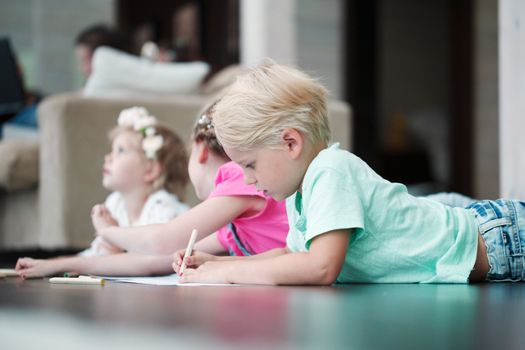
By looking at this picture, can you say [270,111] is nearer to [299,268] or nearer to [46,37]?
[299,268]

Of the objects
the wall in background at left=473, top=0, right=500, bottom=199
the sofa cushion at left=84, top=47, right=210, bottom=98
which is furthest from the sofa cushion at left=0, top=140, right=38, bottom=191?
the wall in background at left=473, top=0, right=500, bottom=199

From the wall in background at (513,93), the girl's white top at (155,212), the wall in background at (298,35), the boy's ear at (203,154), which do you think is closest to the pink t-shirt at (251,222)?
the boy's ear at (203,154)

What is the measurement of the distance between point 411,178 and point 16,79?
384 centimetres

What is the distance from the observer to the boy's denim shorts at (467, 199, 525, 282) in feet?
5.09

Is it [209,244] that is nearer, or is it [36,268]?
[36,268]

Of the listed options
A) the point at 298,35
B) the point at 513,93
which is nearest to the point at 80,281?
the point at 513,93

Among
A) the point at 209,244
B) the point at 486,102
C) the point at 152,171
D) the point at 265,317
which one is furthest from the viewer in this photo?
the point at 486,102

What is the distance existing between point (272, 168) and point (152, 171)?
3.17 feet

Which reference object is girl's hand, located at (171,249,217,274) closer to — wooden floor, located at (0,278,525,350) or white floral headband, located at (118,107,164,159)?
A: wooden floor, located at (0,278,525,350)

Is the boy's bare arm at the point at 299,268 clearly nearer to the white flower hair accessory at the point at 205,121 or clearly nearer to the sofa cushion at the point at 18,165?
the white flower hair accessory at the point at 205,121

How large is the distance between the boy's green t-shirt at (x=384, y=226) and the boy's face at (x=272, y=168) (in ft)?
0.11

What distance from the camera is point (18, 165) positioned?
3186mm

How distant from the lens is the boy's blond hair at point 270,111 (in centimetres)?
144

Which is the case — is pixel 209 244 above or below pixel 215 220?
below
